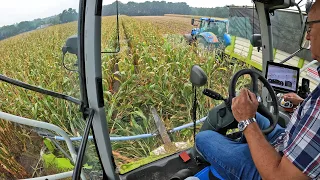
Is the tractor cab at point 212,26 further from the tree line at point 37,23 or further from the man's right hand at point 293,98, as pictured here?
the tree line at point 37,23

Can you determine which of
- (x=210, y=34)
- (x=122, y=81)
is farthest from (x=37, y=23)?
(x=210, y=34)

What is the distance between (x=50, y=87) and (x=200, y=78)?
2.64ft

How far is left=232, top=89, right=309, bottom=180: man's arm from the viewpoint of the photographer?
1034 millimetres

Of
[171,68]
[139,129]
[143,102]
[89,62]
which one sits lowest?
[139,129]

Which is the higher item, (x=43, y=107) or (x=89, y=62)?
(x=89, y=62)

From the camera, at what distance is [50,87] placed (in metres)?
1.35

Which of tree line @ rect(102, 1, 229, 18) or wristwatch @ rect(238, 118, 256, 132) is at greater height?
tree line @ rect(102, 1, 229, 18)

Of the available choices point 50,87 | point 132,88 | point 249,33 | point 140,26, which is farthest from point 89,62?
point 249,33

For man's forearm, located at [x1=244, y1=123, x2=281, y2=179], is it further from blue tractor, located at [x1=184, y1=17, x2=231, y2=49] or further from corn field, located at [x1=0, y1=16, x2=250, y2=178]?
blue tractor, located at [x1=184, y1=17, x2=231, y2=49]

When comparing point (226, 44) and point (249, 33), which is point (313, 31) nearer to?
point (249, 33)

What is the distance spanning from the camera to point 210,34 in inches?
130

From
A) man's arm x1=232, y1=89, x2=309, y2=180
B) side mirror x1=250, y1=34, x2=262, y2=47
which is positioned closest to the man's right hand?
side mirror x1=250, y1=34, x2=262, y2=47

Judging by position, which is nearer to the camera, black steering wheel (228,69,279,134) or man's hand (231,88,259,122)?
man's hand (231,88,259,122)

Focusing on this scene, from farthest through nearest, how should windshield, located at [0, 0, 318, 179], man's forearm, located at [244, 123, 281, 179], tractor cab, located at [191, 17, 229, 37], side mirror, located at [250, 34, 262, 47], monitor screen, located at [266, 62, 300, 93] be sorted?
tractor cab, located at [191, 17, 229, 37]
side mirror, located at [250, 34, 262, 47]
monitor screen, located at [266, 62, 300, 93]
windshield, located at [0, 0, 318, 179]
man's forearm, located at [244, 123, 281, 179]
